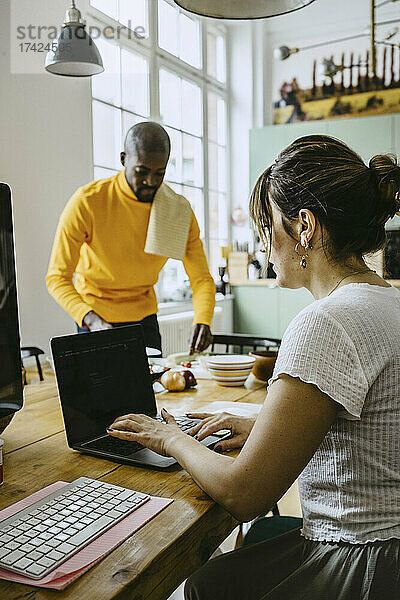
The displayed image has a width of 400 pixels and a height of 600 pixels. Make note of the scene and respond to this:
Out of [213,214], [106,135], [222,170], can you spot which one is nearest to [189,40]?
[222,170]

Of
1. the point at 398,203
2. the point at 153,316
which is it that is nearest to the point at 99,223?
the point at 153,316

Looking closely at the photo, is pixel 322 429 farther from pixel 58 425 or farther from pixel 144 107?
pixel 144 107

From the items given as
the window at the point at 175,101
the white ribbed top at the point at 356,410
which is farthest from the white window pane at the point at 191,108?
the white ribbed top at the point at 356,410

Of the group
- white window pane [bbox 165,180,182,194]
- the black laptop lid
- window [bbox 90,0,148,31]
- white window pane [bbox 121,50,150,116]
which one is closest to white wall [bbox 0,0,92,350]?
window [bbox 90,0,148,31]

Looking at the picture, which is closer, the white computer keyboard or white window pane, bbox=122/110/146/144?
the white computer keyboard

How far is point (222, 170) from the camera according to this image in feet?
20.0

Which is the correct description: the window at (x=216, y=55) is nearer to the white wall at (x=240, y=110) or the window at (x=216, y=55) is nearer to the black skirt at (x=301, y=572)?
the white wall at (x=240, y=110)

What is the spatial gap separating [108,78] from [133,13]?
693 mm

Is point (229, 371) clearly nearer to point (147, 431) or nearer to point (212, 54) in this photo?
point (147, 431)

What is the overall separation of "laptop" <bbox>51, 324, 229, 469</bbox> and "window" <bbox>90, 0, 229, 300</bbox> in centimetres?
283

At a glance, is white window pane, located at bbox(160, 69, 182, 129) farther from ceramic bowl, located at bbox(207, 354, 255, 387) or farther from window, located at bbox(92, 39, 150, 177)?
ceramic bowl, located at bbox(207, 354, 255, 387)

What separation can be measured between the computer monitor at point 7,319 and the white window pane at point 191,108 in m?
4.30

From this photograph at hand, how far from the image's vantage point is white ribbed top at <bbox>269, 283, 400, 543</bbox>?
1005 millimetres

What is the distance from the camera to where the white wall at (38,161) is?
3.21 m
